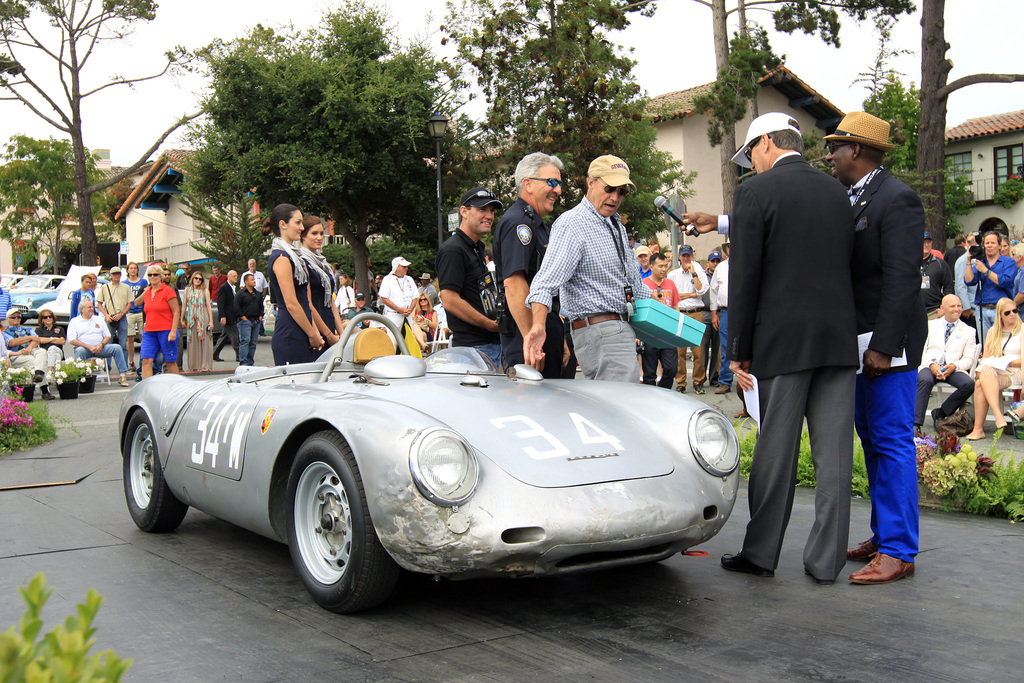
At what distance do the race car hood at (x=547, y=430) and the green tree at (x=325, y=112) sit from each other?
26.5 m

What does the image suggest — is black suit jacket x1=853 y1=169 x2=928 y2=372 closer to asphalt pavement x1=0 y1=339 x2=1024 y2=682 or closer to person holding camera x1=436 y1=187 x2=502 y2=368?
asphalt pavement x1=0 y1=339 x2=1024 y2=682

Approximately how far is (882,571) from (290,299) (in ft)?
12.3

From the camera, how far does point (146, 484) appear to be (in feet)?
16.5

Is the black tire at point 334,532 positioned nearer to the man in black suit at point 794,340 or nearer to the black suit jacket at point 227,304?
the man in black suit at point 794,340

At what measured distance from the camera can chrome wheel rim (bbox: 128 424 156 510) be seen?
5023 millimetres

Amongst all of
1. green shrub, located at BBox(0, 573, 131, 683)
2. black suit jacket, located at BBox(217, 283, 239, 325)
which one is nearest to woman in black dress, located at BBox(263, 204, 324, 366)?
green shrub, located at BBox(0, 573, 131, 683)

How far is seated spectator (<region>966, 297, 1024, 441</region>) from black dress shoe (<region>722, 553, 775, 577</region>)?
454 centimetres

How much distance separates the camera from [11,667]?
3.78ft

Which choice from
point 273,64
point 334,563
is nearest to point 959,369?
point 334,563

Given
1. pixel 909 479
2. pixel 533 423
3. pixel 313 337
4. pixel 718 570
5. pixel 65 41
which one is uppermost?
pixel 65 41

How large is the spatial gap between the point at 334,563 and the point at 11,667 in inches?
97.5

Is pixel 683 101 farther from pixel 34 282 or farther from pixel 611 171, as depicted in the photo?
pixel 611 171

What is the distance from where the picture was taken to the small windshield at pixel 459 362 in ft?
14.6

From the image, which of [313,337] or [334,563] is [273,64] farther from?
[334,563]
